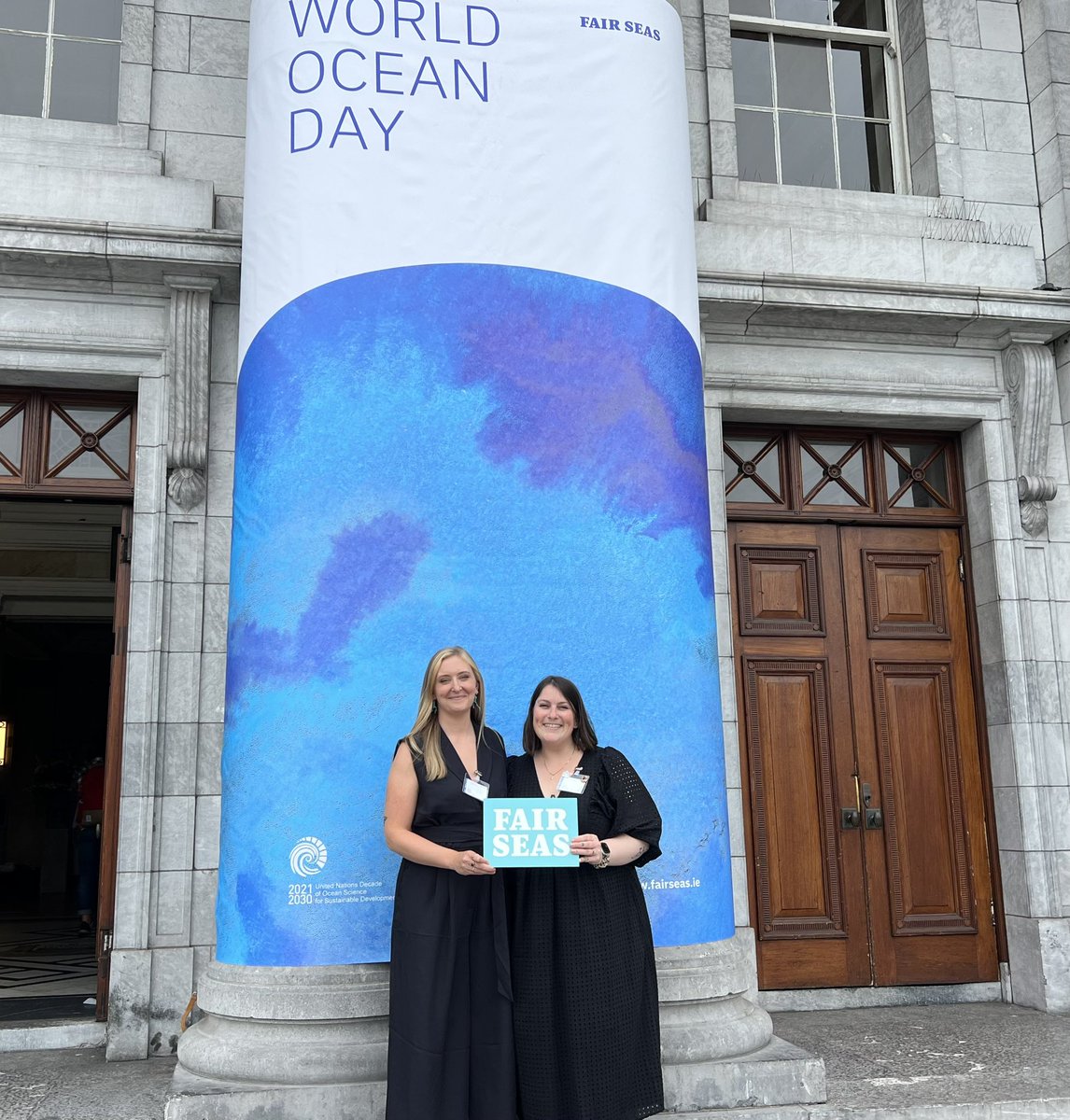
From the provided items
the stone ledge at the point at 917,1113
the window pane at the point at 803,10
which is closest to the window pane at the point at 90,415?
the stone ledge at the point at 917,1113

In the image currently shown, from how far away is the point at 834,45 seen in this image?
812 centimetres

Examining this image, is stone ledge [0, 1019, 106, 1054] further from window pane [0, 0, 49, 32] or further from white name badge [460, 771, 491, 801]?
window pane [0, 0, 49, 32]

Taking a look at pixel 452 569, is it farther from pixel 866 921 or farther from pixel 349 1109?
pixel 866 921

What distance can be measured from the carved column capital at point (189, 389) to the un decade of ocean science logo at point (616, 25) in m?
2.40

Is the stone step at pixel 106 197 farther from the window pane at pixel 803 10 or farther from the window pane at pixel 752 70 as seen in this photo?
the window pane at pixel 803 10

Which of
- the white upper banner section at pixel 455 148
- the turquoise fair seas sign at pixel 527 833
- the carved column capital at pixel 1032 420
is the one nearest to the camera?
the turquoise fair seas sign at pixel 527 833

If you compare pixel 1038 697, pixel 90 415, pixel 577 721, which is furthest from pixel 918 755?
pixel 90 415

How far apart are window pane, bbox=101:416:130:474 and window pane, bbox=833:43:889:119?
17.3 ft

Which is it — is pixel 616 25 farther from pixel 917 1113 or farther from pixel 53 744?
pixel 53 744

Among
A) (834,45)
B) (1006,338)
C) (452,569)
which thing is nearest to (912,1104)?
(452,569)

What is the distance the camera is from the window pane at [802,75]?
7.91m

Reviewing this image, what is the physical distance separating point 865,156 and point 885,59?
2.56 ft

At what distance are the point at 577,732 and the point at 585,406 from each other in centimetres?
154

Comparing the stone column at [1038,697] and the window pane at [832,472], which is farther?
the window pane at [832,472]
